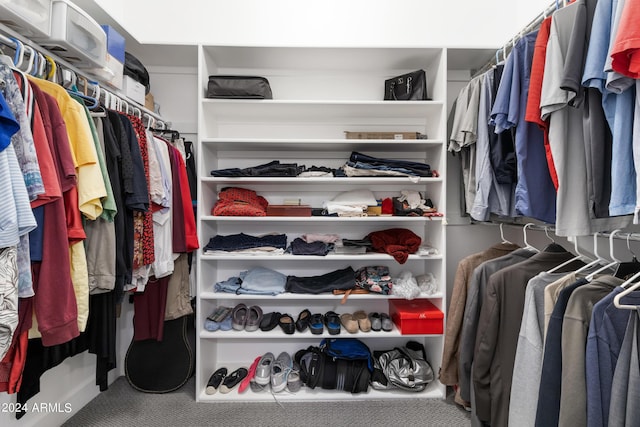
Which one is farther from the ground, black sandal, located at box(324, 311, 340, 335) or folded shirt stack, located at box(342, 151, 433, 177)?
folded shirt stack, located at box(342, 151, 433, 177)

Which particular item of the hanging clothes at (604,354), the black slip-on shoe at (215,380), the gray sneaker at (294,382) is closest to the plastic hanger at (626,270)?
the hanging clothes at (604,354)

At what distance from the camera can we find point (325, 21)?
2236 mm

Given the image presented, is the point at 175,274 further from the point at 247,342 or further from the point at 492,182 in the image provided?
the point at 492,182

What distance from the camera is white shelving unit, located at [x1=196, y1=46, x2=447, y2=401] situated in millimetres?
1864

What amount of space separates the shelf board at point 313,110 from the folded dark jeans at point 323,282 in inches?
41.2

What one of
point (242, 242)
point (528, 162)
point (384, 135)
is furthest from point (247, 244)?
point (528, 162)

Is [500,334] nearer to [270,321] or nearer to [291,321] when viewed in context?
[291,321]

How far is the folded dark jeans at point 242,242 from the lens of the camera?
1908 mm

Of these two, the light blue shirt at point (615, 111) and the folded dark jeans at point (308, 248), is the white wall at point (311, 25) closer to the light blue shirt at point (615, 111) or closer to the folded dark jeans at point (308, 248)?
the folded dark jeans at point (308, 248)

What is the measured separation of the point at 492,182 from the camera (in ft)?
4.88

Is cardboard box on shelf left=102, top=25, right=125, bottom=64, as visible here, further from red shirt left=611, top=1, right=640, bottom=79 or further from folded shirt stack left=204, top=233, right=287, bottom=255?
red shirt left=611, top=1, right=640, bottom=79

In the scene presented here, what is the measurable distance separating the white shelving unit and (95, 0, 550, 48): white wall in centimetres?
28

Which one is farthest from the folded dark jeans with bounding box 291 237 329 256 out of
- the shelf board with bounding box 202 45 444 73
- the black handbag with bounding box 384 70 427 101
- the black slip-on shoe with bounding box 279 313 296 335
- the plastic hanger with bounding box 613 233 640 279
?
the plastic hanger with bounding box 613 233 640 279

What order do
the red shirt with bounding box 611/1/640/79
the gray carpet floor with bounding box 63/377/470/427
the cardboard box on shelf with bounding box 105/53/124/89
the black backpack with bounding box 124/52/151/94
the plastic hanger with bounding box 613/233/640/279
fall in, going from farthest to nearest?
1. the black backpack with bounding box 124/52/151/94
2. the gray carpet floor with bounding box 63/377/470/427
3. the cardboard box on shelf with bounding box 105/53/124/89
4. the plastic hanger with bounding box 613/233/640/279
5. the red shirt with bounding box 611/1/640/79
